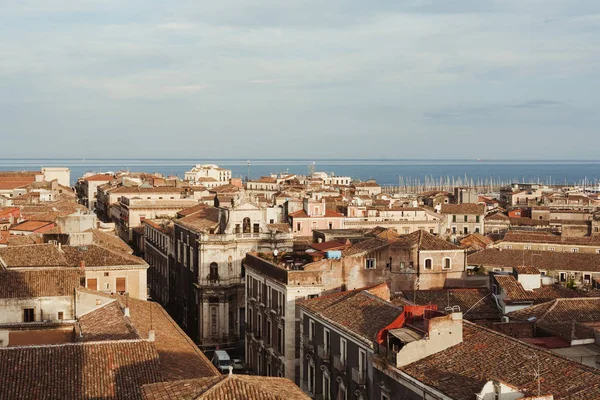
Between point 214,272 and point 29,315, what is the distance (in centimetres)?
1975

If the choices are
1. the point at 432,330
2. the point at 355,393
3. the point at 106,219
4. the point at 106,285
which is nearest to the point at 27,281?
the point at 106,285

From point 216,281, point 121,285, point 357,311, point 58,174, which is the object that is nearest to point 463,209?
point 216,281

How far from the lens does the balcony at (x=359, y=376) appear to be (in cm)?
2873

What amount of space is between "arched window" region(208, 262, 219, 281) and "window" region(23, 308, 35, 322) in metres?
19.5

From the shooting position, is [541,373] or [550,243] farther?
[550,243]

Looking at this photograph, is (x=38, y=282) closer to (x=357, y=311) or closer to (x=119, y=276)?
(x=119, y=276)

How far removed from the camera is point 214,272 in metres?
54.1

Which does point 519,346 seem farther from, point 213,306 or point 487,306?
point 213,306

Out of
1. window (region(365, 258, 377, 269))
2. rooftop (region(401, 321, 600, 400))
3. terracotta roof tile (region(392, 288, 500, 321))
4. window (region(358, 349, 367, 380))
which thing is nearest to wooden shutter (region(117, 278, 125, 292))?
window (region(365, 258, 377, 269))

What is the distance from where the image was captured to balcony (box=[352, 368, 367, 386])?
28.7 meters

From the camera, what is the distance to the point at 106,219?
361 ft

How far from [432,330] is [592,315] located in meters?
10.7

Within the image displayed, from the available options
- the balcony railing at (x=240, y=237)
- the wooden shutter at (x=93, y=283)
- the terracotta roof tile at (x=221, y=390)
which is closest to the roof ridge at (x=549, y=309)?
the terracotta roof tile at (x=221, y=390)

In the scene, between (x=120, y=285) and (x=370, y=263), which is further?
(x=120, y=285)
